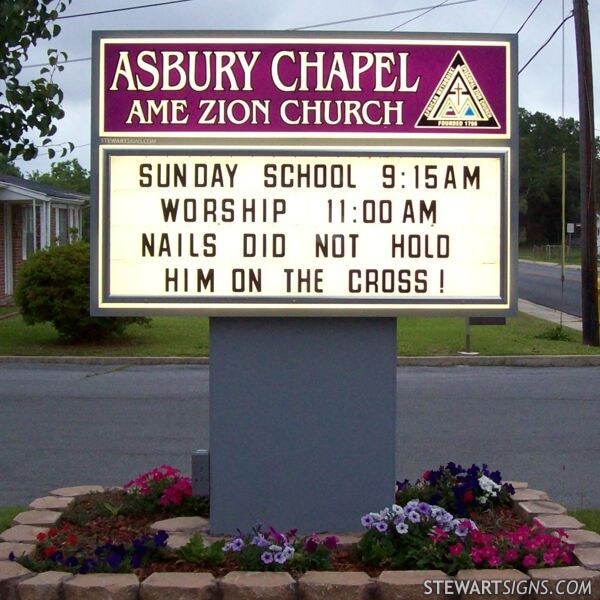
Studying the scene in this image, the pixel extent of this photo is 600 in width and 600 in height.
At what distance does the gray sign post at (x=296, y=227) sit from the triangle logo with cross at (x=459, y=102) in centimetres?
2

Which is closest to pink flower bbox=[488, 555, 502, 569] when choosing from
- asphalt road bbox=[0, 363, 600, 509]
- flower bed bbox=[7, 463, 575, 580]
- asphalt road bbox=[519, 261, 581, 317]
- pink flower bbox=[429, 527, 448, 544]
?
flower bed bbox=[7, 463, 575, 580]

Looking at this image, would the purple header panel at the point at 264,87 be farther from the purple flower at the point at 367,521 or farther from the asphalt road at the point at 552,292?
the asphalt road at the point at 552,292

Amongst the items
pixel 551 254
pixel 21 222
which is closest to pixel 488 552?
pixel 21 222

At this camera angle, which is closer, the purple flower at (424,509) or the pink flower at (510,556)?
the pink flower at (510,556)

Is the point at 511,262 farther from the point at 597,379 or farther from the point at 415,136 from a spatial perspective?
the point at 597,379

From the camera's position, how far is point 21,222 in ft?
105

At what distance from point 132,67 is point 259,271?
1.50 meters

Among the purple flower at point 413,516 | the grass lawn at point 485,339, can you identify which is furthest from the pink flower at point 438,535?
the grass lawn at point 485,339

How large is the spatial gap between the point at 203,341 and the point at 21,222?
1352cm

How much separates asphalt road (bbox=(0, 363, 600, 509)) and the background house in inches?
496

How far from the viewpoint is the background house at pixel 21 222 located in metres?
29.3

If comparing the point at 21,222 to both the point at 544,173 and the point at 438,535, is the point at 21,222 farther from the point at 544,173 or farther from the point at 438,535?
the point at 544,173

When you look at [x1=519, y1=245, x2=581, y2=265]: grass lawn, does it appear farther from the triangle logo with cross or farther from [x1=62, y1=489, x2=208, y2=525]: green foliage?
[x1=62, y1=489, x2=208, y2=525]: green foliage

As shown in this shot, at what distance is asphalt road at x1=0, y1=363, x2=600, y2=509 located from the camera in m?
9.50
